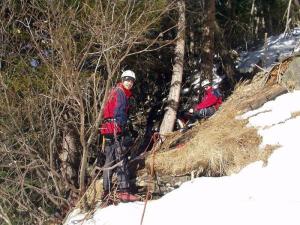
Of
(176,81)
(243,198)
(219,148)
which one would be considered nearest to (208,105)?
(176,81)

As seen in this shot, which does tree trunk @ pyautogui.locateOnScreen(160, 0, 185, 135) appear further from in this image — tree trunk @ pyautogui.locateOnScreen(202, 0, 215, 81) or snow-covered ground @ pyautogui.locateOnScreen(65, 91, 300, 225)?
snow-covered ground @ pyautogui.locateOnScreen(65, 91, 300, 225)

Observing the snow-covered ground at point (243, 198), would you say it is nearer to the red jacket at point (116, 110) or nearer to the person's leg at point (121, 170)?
the person's leg at point (121, 170)

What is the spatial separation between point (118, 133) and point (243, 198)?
7.17ft

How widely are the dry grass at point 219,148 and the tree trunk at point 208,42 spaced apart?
137 inches

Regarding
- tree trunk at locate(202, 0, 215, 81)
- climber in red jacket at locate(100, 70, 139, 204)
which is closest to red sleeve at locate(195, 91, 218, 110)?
tree trunk at locate(202, 0, 215, 81)

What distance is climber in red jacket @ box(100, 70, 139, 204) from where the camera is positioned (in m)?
7.85

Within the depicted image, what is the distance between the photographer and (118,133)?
312 inches

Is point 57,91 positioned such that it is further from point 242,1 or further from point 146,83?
point 242,1

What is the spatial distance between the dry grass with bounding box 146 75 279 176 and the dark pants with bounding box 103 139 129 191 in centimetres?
85

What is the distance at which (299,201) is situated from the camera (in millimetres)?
6316

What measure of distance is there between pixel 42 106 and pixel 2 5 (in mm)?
2401

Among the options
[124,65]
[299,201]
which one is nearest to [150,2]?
[124,65]

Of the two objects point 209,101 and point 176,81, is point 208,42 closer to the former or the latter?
point 176,81

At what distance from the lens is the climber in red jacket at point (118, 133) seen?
7852mm
